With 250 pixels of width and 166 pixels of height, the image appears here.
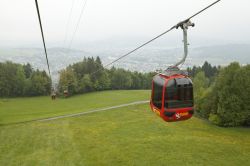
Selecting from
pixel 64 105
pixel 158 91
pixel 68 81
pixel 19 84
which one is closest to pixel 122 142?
pixel 158 91

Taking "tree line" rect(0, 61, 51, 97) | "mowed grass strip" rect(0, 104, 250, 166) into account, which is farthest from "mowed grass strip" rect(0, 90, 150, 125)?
"mowed grass strip" rect(0, 104, 250, 166)

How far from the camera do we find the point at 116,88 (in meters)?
103

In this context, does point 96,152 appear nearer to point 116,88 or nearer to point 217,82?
point 217,82

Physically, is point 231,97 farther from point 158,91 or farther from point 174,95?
point 174,95

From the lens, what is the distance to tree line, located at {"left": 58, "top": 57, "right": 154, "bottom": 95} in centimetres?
9000

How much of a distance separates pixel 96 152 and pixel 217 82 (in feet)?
74.4

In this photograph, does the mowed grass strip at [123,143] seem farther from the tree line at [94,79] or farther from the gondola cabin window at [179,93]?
the tree line at [94,79]

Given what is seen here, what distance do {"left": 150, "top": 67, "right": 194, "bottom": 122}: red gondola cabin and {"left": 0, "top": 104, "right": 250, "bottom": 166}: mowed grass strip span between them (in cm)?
1482

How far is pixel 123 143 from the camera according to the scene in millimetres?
33750

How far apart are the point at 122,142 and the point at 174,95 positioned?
73.6 ft

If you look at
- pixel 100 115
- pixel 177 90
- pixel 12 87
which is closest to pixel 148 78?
pixel 12 87

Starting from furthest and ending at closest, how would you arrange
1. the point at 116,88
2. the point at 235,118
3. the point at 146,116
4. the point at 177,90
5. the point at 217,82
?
1. the point at 116,88
2. the point at 146,116
3. the point at 217,82
4. the point at 235,118
5. the point at 177,90

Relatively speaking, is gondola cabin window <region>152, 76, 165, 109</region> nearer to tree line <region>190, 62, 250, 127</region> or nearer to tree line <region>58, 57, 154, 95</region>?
tree line <region>190, 62, 250, 127</region>

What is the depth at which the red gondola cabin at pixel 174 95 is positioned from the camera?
12.7m
